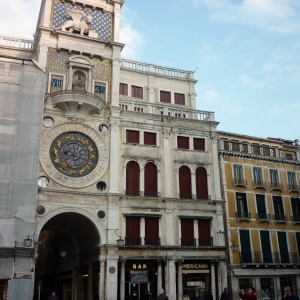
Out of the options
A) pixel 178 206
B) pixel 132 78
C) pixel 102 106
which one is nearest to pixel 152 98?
pixel 132 78

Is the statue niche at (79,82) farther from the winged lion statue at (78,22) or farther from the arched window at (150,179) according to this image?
the arched window at (150,179)

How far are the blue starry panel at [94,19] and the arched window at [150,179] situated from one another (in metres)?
12.5

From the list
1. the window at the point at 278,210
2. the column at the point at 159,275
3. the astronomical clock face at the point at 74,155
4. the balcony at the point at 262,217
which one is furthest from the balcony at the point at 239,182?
the astronomical clock face at the point at 74,155

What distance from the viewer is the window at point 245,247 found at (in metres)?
34.2

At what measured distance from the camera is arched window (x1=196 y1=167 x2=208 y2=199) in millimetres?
34125

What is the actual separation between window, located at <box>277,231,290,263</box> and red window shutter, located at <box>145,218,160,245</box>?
12166 mm

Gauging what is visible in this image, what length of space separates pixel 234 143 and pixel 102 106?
1358cm

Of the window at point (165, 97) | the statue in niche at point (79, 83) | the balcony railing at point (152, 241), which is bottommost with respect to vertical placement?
the balcony railing at point (152, 241)

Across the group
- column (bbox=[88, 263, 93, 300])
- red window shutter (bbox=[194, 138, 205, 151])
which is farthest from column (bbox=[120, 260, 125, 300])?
red window shutter (bbox=[194, 138, 205, 151])

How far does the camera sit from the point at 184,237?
3241 centimetres

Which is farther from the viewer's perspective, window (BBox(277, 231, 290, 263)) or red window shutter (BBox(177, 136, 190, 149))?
window (BBox(277, 231, 290, 263))

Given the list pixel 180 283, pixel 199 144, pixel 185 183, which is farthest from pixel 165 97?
pixel 180 283

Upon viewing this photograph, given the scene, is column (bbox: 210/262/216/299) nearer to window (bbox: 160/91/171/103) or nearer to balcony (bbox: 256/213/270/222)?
balcony (bbox: 256/213/270/222)

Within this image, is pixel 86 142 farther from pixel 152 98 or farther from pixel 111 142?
pixel 152 98
